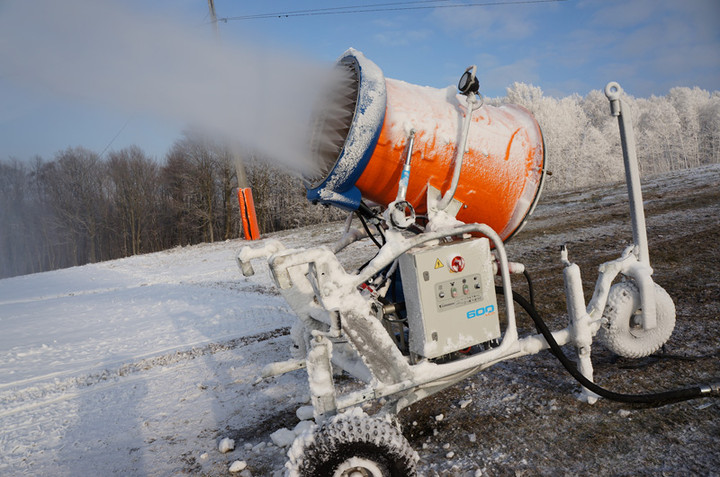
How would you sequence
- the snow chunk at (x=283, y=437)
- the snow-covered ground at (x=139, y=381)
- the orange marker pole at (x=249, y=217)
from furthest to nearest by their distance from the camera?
the orange marker pole at (x=249, y=217) → the snow-covered ground at (x=139, y=381) → the snow chunk at (x=283, y=437)

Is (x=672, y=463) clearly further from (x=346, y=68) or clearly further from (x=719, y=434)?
(x=346, y=68)

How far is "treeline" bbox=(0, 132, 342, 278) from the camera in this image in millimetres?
40656

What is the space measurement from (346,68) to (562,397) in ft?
9.90

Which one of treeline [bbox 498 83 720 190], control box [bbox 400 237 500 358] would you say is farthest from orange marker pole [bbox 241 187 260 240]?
treeline [bbox 498 83 720 190]

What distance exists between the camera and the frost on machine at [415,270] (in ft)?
8.45

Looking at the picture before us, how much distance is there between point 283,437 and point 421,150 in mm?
2385

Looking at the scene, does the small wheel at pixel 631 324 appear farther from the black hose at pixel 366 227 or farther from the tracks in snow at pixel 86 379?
the tracks in snow at pixel 86 379

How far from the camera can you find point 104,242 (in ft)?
163

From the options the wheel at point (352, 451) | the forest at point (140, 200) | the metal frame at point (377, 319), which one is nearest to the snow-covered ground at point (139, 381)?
the metal frame at point (377, 319)

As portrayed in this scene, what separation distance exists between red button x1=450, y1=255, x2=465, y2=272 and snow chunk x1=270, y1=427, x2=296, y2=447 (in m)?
1.80

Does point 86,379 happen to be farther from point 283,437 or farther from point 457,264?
point 457,264

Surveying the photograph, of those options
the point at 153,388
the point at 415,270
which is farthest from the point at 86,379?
the point at 415,270

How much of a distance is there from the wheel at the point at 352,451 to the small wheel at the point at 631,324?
6.96 ft

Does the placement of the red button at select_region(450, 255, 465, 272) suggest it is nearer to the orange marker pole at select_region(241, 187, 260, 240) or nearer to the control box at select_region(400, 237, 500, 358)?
the control box at select_region(400, 237, 500, 358)
